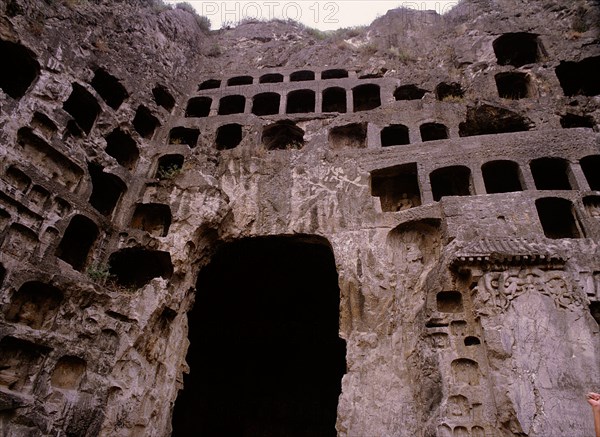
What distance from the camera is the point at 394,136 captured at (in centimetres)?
1648

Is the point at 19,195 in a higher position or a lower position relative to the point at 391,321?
higher

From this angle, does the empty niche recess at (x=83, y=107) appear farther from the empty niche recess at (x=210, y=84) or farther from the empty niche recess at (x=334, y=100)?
the empty niche recess at (x=334, y=100)

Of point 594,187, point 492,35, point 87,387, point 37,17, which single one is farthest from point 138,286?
point 492,35

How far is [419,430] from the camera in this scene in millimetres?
10109

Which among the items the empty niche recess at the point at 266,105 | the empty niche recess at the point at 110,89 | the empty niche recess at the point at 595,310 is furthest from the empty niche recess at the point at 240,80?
the empty niche recess at the point at 595,310

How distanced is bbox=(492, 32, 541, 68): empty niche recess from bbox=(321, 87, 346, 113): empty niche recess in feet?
20.4

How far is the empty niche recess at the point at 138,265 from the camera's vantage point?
13.5m

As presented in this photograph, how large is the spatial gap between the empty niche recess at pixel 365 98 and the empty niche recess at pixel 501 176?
581cm

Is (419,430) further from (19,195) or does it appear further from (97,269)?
(19,195)

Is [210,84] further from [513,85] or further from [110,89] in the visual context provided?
[513,85]

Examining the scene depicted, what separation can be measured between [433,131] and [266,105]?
723 centimetres

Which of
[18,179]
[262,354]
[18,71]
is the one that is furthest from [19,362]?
[262,354]

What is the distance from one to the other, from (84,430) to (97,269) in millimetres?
4107

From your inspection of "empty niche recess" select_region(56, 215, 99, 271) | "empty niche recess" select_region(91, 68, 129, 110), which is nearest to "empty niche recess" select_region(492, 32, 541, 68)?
"empty niche recess" select_region(91, 68, 129, 110)
